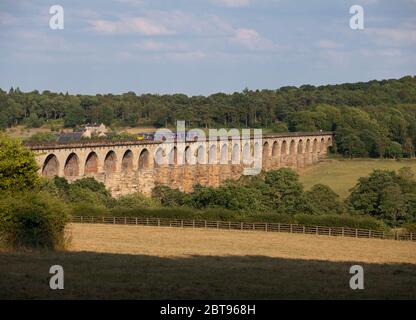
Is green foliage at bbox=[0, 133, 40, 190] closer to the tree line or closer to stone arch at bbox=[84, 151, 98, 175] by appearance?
the tree line

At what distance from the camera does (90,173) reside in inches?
3086

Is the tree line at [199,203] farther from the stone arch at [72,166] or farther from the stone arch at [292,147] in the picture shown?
the stone arch at [292,147]

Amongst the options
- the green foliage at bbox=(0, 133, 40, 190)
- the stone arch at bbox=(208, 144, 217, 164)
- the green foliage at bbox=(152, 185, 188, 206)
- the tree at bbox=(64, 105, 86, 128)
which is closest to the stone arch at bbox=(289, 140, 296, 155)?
the stone arch at bbox=(208, 144, 217, 164)

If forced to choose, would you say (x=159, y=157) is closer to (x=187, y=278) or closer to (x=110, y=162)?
(x=110, y=162)

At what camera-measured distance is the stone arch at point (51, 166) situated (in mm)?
70750

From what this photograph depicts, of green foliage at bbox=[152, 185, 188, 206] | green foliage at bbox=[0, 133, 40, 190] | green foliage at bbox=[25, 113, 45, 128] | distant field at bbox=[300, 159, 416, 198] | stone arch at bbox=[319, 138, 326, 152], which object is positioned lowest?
distant field at bbox=[300, 159, 416, 198]

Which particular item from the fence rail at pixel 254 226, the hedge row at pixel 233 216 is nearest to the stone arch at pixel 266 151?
the hedge row at pixel 233 216

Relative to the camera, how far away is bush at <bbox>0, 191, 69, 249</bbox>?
28.5 meters

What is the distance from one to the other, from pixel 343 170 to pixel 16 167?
83.4 metres

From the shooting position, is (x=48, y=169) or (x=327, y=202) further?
(x=48, y=169)

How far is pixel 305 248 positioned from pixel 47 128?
11798 centimetres

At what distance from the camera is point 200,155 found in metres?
96.9
